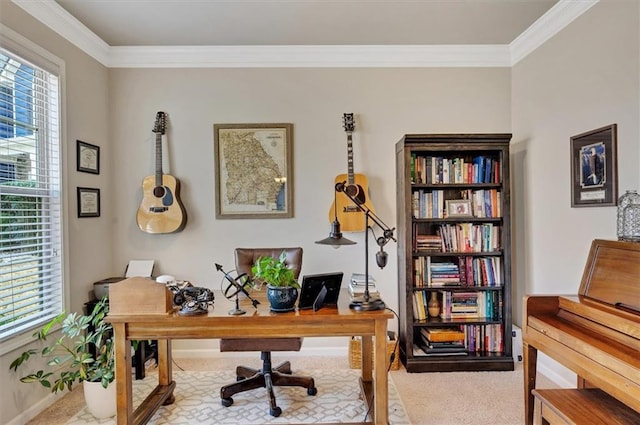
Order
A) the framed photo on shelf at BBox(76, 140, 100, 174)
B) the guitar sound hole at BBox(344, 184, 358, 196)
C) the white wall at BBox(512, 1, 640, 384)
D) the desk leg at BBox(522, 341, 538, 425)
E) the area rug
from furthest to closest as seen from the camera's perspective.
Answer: the guitar sound hole at BBox(344, 184, 358, 196) → the framed photo on shelf at BBox(76, 140, 100, 174) → the area rug → the white wall at BBox(512, 1, 640, 384) → the desk leg at BBox(522, 341, 538, 425)

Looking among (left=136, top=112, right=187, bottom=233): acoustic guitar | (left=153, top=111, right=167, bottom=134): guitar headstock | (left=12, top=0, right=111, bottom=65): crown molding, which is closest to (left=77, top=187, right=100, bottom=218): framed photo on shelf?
(left=136, top=112, right=187, bottom=233): acoustic guitar

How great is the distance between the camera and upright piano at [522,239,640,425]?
1.40 m

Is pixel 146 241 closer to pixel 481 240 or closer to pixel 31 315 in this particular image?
pixel 31 315

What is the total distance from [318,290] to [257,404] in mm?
1026

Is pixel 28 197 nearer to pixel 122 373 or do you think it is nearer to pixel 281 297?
pixel 122 373

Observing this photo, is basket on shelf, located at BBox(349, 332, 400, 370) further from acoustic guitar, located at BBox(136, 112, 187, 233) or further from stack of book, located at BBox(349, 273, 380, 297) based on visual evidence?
acoustic guitar, located at BBox(136, 112, 187, 233)

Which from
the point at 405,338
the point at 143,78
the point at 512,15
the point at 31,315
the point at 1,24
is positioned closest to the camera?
the point at 1,24

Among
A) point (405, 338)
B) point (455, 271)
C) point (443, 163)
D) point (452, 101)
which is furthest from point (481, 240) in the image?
point (452, 101)

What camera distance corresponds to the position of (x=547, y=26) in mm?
2715

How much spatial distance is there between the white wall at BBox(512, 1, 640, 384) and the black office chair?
1914 millimetres

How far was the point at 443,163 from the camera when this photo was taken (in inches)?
116

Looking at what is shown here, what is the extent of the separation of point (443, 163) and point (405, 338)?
1461 millimetres

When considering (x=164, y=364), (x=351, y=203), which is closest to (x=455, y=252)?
(x=351, y=203)

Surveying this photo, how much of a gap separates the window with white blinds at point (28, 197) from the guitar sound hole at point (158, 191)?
69cm
